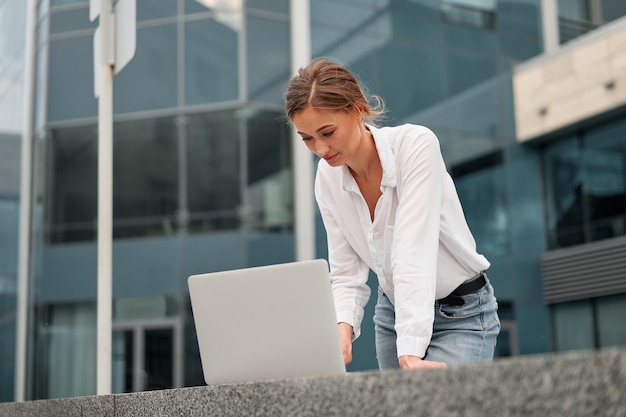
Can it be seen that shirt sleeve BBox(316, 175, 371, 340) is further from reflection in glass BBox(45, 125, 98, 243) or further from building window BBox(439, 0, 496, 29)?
building window BBox(439, 0, 496, 29)

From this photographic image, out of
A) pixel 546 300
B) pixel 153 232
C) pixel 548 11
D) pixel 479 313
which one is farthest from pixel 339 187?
pixel 548 11

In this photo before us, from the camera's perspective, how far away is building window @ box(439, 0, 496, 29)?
16.6 m

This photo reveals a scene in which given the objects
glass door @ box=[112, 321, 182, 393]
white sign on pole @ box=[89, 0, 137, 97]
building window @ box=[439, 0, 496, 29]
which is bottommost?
glass door @ box=[112, 321, 182, 393]

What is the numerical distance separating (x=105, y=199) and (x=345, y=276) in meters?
1.39

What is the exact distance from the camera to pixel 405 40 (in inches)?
634

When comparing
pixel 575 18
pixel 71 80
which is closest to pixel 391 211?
pixel 71 80

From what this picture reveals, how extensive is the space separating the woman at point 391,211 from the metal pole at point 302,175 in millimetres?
11212

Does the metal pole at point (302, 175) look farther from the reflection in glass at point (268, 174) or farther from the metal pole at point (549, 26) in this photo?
the metal pole at point (549, 26)

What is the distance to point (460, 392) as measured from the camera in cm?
144

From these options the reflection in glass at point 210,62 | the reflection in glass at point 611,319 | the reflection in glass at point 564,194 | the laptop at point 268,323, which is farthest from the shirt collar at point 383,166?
the reflection in glass at point 564,194

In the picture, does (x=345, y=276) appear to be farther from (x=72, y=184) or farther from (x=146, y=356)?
(x=72, y=184)

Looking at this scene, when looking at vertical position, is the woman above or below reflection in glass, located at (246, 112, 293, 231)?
below

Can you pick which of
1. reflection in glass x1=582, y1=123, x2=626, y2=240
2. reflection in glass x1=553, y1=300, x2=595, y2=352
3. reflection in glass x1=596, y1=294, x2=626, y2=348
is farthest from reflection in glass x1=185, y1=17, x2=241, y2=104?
reflection in glass x1=596, y1=294, x2=626, y2=348

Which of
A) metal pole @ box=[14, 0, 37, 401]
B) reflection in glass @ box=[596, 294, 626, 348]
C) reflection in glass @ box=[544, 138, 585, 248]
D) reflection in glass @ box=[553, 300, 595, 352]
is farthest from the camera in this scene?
reflection in glass @ box=[544, 138, 585, 248]
